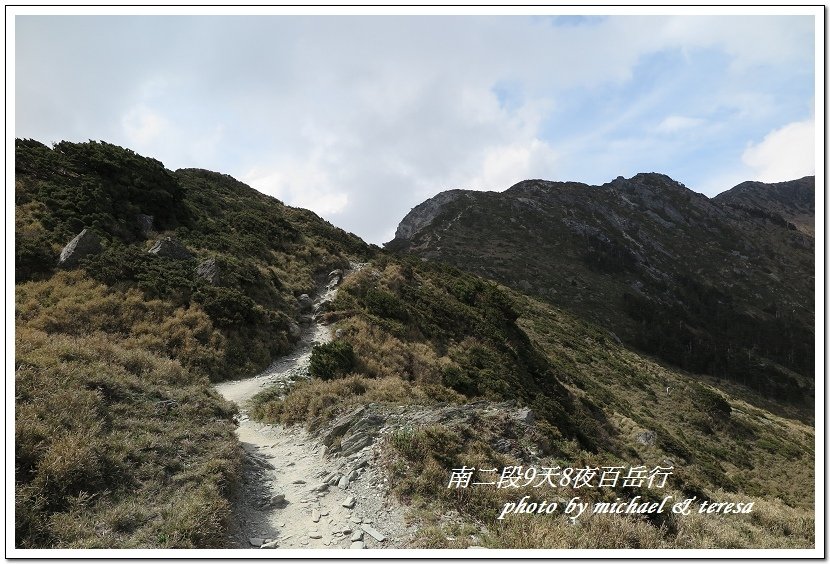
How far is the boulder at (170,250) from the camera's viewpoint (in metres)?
20.3

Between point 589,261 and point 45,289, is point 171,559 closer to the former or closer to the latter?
point 45,289

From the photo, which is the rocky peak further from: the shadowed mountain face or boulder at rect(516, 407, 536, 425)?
boulder at rect(516, 407, 536, 425)

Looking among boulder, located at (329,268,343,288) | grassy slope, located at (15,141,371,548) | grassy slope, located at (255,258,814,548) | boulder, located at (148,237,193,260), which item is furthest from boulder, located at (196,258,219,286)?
boulder, located at (329,268,343,288)

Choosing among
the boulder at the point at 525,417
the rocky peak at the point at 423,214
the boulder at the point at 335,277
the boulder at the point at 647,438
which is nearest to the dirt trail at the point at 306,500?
the boulder at the point at 525,417

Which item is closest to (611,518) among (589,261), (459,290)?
(459,290)

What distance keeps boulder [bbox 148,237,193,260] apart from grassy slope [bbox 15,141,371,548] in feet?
1.95

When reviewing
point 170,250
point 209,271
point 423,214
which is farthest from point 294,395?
point 423,214

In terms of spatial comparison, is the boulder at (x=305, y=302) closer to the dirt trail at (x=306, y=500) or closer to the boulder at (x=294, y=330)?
the boulder at (x=294, y=330)

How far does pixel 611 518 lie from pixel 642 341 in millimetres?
60758

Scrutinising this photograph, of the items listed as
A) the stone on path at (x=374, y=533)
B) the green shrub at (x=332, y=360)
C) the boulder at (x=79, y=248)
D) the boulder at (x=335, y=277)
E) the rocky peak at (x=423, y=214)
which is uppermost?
the rocky peak at (x=423, y=214)

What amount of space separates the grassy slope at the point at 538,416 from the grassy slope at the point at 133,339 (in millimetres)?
3364

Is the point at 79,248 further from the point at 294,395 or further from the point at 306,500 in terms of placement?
the point at 306,500

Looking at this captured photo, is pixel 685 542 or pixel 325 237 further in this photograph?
pixel 325 237

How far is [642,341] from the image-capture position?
2340 inches
